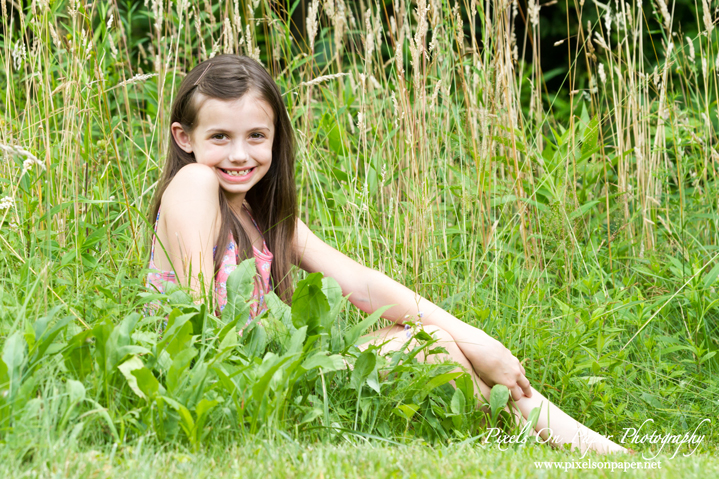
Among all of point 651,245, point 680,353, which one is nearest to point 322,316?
point 680,353

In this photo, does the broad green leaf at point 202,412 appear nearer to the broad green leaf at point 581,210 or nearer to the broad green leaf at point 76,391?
the broad green leaf at point 76,391

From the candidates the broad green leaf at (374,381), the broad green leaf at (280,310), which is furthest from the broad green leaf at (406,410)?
the broad green leaf at (280,310)

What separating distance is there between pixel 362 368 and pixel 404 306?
46 cm

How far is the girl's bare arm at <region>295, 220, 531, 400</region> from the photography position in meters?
1.80

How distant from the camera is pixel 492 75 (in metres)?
2.62

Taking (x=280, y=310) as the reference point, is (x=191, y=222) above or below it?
above

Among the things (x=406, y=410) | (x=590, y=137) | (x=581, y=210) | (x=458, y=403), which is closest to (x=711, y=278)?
(x=581, y=210)

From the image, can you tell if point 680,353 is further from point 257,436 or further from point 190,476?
point 190,476

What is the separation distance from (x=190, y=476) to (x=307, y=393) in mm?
382

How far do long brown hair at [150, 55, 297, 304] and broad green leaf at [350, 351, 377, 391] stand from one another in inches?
17.4

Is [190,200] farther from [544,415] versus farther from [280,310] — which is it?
[544,415]

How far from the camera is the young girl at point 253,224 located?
5.89 ft

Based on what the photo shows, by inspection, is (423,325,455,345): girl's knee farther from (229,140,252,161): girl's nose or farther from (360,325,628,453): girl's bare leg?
(229,140,252,161): girl's nose

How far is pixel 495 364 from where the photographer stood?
1793mm
